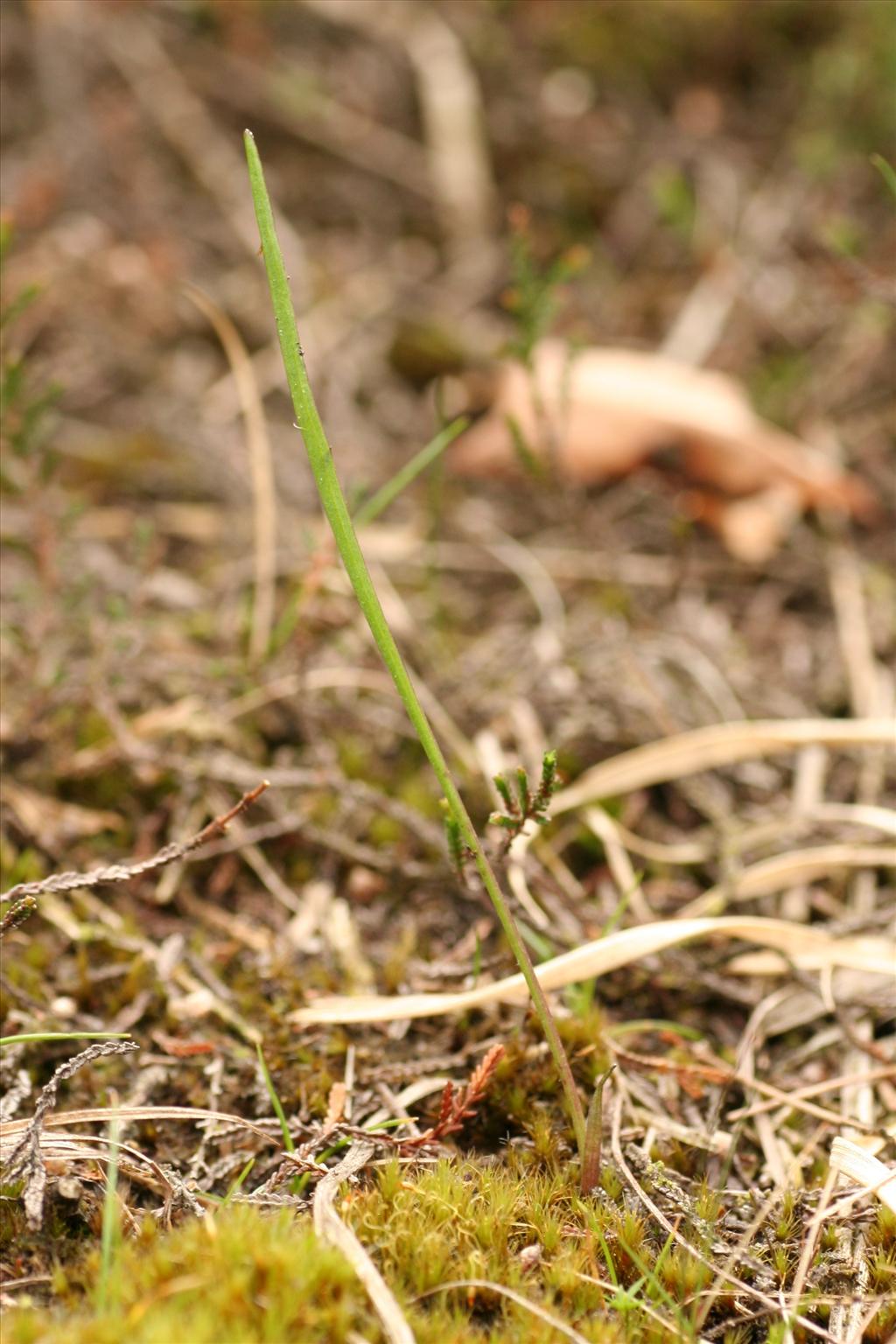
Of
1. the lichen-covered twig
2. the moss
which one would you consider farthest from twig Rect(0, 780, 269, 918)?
the moss

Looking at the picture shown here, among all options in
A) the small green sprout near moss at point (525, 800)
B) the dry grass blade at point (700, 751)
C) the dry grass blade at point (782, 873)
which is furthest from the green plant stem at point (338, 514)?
the dry grass blade at point (700, 751)

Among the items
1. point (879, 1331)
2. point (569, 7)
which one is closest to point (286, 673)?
point (879, 1331)

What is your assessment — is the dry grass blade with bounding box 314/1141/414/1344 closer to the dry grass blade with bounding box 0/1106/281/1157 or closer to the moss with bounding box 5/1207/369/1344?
the moss with bounding box 5/1207/369/1344

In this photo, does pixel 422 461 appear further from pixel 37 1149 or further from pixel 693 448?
pixel 37 1149

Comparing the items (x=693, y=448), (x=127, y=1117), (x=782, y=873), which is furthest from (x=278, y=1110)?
(x=693, y=448)

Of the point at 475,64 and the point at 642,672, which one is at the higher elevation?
the point at 475,64

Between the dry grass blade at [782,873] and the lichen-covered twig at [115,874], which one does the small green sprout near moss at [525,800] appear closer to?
the lichen-covered twig at [115,874]

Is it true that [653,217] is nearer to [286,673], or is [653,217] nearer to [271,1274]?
[286,673]

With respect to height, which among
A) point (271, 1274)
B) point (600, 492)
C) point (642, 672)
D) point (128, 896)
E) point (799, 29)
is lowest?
point (271, 1274)
